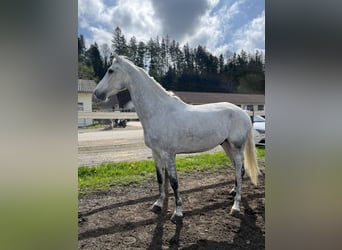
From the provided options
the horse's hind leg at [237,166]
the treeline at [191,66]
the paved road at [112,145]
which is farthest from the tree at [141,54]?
the horse's hind leg at [237,166]

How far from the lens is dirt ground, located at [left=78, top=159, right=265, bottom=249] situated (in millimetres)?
1133

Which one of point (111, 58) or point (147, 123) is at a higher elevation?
point (111, 58)

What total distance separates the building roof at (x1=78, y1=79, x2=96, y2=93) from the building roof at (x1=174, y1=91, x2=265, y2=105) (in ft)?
1.54

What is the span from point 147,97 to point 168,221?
70 cm

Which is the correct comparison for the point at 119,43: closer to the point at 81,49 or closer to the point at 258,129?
the point at 81,49

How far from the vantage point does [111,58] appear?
1.16 meters

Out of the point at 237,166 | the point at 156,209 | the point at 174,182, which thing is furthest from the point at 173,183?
the point at 237,166

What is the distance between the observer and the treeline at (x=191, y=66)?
1177 millimetres

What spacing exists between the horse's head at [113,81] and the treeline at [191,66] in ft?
0.09

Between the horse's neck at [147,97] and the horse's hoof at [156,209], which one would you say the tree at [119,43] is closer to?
the horse's neck at [147,97]

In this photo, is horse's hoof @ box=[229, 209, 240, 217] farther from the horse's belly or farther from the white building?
the white building
